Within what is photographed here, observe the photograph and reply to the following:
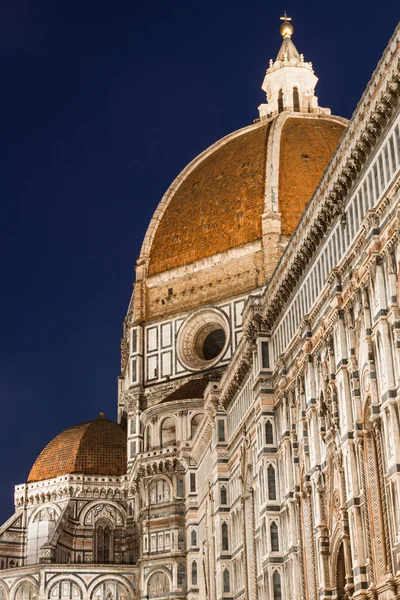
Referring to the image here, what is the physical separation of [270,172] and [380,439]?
40.3m

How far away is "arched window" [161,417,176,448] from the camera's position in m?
56.7

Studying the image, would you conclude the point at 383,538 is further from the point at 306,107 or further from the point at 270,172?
the point at 306,107

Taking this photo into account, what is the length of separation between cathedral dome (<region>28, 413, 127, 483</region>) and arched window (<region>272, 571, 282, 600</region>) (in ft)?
95.5

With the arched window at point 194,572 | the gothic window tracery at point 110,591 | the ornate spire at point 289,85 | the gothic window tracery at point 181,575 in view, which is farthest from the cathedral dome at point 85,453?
the ornate spire at point 289,85

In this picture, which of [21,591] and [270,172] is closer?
[21,591]

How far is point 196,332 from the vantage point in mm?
61875

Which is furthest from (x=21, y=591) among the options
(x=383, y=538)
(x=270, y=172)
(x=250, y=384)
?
(x=383, y=538)

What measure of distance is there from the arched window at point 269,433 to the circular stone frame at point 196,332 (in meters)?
24.6

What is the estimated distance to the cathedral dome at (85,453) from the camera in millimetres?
62344

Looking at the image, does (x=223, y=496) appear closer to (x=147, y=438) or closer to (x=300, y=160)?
(x=147, y=438)

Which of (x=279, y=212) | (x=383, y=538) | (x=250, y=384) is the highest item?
(x=279, y=212)

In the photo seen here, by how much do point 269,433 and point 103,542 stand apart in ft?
88.7

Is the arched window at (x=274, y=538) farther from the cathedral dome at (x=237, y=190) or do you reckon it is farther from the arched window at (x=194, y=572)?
the cathedral dome at (x=237, y=190)

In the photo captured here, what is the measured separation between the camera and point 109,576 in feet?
183
